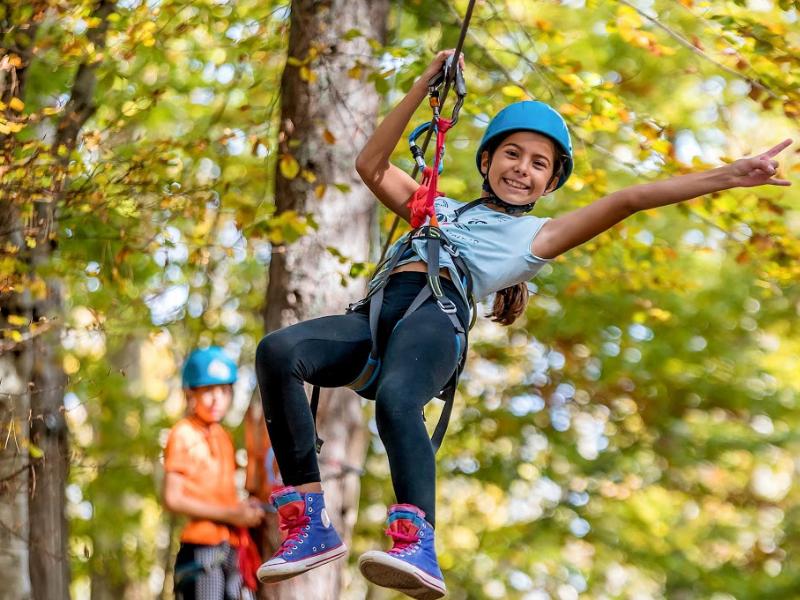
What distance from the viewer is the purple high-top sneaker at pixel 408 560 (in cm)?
334

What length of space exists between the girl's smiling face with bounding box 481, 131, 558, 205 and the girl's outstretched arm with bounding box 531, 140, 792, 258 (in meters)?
0.22

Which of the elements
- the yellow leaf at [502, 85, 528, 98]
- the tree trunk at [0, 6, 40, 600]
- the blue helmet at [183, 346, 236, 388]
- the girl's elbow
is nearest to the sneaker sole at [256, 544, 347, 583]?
the girl's elbow

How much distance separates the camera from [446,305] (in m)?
3.81

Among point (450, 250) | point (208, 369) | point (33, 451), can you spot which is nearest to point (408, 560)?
point (450, 250)

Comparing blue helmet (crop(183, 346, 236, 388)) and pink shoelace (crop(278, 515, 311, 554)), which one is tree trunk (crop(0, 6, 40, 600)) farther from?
pink shoelace (crop(278, 515, 311, 554))

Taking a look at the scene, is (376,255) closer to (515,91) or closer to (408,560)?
(515,91)

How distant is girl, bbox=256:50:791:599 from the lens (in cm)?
351

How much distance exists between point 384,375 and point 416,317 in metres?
0.24

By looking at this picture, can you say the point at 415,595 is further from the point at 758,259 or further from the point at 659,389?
the point at 659,389

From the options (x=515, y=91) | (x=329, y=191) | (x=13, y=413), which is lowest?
(x=13, y=413)

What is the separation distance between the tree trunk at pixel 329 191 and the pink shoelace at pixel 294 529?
221 cm

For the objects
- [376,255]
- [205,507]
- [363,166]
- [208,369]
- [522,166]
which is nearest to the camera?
[522,166]

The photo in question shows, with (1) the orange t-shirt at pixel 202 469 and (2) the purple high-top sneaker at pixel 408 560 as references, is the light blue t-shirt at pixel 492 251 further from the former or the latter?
(1) the orange t-shirt at pixel 202 469

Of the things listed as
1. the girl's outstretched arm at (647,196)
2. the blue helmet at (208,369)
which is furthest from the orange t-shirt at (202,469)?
the girl's outstretched arm at (647,196)
